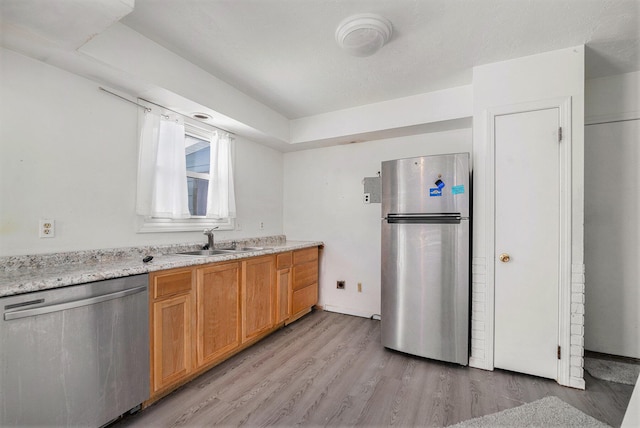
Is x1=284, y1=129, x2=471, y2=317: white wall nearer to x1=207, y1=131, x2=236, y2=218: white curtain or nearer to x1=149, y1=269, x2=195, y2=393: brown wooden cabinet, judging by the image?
x1=207, y1=131, x2=236, y2=218: white curtain

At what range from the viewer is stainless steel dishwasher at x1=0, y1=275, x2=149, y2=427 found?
4.07 ft

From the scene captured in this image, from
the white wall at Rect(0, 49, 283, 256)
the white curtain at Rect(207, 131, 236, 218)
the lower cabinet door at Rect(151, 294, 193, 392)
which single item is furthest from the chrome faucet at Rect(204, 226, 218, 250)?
the lower cabinet door at Rect(151, 294, 193, 392)

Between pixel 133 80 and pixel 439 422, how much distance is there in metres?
3.06

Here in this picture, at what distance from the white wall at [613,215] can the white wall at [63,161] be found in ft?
12.9

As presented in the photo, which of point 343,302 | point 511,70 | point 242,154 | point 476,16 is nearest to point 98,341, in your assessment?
point 242,154

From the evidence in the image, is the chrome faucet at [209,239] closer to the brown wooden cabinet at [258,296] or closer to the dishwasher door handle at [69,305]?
the brown wooden cabinet at [258,296]

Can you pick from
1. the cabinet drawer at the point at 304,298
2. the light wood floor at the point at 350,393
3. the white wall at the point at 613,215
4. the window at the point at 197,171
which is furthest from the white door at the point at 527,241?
the window at the point at 197,171

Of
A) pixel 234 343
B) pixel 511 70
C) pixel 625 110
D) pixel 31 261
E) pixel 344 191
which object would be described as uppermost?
pixel 511 70

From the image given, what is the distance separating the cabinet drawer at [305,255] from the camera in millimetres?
3271

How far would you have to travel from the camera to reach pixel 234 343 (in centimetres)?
239

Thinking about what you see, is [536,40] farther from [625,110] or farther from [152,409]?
[152,409]

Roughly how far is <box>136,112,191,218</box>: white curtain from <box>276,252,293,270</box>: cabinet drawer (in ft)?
3.26

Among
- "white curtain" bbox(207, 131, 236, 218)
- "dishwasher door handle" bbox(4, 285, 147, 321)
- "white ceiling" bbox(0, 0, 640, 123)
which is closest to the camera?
"dishwasher door handle" bbox(4, 285, 147, 321)

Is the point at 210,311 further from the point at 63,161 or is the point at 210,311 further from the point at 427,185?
the point at 427,185
